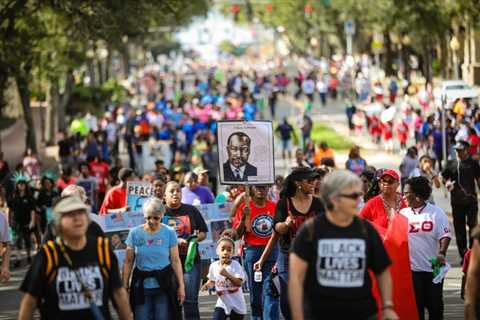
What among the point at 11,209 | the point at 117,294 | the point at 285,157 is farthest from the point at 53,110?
the point at 117,294

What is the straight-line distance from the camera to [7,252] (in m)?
13.3

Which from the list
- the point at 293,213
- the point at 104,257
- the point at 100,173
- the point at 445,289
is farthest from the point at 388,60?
the point at 104,257

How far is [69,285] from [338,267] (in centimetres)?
155

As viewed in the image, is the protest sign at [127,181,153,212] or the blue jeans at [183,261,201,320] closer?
the blue jeans at [183,261,201,320]

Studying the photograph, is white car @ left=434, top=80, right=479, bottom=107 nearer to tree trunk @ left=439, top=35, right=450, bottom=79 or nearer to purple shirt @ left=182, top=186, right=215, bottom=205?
purple shirt @ left=182, top=186, right=215, bottom=205

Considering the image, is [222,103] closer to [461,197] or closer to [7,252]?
[461,197]

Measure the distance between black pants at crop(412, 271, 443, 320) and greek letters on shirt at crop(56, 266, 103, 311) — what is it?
152 inches

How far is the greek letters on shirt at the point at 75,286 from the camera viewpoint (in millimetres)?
8625

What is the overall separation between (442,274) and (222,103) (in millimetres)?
42714

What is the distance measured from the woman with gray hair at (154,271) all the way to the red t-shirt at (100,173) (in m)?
15.0

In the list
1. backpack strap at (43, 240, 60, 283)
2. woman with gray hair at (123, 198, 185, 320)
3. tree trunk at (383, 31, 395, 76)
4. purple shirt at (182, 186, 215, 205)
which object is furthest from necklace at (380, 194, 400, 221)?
tree trunk at (383, 31, 395, 76)

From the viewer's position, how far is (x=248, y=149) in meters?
14.3

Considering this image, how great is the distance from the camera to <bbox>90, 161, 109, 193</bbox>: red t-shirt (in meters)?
26.7

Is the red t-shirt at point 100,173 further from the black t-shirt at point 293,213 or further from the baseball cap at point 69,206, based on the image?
the baseball cap at point 69,206
